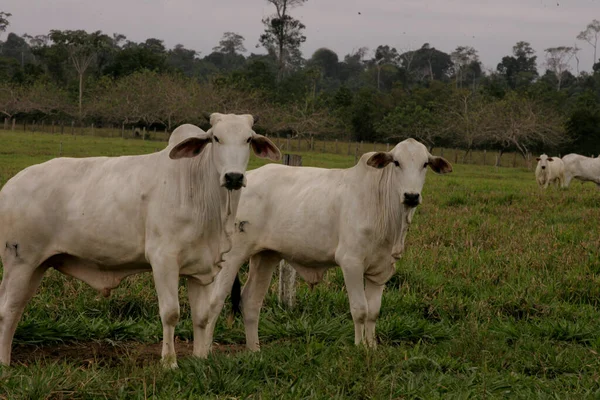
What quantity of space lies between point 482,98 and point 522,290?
162 feet

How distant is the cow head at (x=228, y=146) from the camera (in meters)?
4.99

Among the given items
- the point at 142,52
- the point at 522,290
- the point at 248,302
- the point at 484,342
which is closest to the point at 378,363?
the point at 484,342

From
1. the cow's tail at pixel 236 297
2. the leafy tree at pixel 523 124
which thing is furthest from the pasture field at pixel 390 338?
the leafy tree at pixel 523 124

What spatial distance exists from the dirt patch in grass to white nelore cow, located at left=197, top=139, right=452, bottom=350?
1.52 feet

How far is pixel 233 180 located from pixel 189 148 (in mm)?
601

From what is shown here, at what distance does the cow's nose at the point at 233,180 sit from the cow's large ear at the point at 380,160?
62.2 inches

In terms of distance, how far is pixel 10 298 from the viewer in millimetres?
5508

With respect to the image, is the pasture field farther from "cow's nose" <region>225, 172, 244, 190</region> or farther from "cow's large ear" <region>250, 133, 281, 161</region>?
"cow's large ear" <region>250, 133, 281, 161</region>

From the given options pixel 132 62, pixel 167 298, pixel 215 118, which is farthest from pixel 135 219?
pixel 132 62

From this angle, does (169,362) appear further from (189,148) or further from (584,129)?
(584,129)

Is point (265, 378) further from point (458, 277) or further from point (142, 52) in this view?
point (142, 52)

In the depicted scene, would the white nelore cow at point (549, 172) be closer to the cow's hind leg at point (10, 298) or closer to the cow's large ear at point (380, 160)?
the cow's large ear at point (380, 160)

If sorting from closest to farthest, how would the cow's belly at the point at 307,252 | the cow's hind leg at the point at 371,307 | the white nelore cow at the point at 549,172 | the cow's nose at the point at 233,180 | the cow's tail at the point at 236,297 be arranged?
the cow's nose at the point at 233,180 → the cow's hind leg at the point at 371,307 → the cow's belly at the point at 307,252 → the cow's tail at the point at 236,297 → the white nelore cow at the point at 549,172

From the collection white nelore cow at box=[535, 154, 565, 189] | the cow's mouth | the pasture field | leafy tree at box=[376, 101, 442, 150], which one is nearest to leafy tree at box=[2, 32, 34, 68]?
leafy tree at box=[376, 101, 442, 150]
